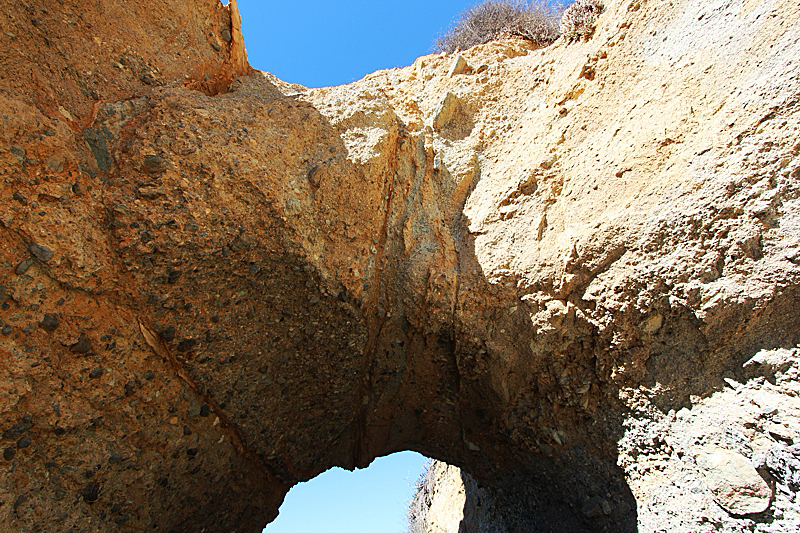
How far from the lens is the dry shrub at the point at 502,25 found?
498 centimetres

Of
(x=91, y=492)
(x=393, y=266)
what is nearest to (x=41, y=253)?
(x=91, y=492)

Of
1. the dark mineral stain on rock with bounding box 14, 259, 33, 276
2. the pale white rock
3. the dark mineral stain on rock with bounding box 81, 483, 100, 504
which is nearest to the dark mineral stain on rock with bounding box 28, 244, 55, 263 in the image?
the dark mineral stain on rock with bounding box 14, 259, 33, 276

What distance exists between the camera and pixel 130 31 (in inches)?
118

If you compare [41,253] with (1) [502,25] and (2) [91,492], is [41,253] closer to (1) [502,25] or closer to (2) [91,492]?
(2) [91,492]

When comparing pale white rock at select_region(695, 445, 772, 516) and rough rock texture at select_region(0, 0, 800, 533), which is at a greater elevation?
rough rock texture at select_region(0, 0, 800, 533)

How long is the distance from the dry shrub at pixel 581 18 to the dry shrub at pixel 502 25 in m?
1.30

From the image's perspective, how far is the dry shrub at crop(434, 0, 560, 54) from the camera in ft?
16.3

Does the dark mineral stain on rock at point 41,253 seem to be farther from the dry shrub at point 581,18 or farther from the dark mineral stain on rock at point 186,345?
the dry shrub at point 581,18

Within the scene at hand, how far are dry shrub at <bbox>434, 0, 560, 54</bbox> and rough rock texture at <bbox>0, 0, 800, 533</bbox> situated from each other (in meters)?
1.50

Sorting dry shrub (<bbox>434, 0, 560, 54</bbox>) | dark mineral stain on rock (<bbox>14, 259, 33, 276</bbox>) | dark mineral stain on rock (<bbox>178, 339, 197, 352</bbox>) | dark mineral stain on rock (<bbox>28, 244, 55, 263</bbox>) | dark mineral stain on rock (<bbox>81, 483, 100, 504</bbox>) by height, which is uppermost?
dry shrub (<bbox>434, 0, 560, 54</bbox>)

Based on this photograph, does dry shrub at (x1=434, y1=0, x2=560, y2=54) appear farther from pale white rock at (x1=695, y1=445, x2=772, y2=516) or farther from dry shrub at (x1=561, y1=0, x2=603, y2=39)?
pale white rock at (x1=695, y1=445, x2=772, y2=516)

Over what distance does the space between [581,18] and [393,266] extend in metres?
2.42

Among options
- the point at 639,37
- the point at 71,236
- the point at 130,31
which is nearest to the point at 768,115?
the point at 639,37

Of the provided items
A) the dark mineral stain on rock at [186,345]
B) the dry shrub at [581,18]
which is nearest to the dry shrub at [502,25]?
the dry shrub at [581,18]
